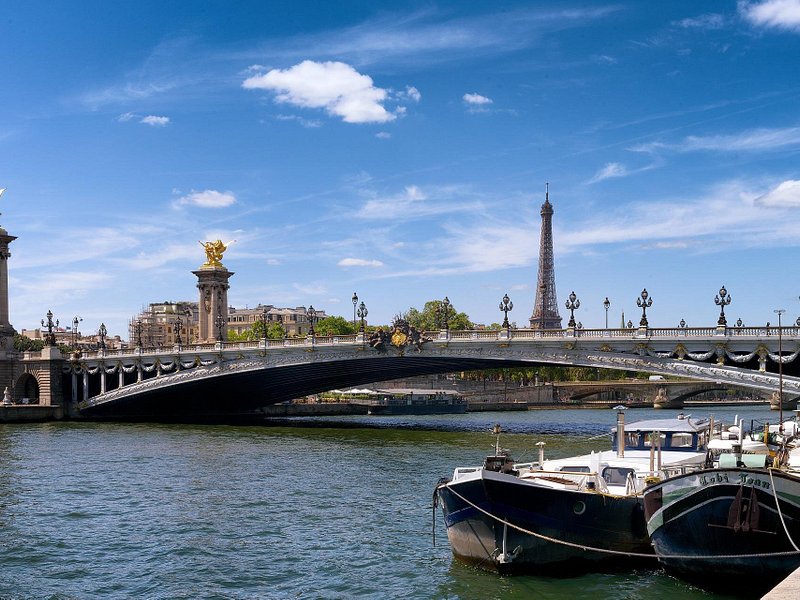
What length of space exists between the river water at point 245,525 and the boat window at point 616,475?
94.2 inches

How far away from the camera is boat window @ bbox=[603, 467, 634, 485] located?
24.3 meters

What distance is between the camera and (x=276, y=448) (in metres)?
55.3

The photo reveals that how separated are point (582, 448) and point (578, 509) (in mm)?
28210

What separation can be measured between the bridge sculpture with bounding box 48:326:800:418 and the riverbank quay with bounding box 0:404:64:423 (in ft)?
7.23

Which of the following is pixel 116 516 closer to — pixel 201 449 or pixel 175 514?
pixel 175 514

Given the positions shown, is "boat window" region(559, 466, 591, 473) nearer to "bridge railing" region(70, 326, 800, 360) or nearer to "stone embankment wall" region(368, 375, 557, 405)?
"bridge railing" region(70, 326, 800, 360)

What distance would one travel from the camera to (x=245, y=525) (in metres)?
29.9

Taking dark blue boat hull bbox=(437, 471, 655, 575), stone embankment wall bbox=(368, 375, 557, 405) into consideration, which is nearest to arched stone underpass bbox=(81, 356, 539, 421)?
stone embankment wall bbox=(368, 375, 557, 405)

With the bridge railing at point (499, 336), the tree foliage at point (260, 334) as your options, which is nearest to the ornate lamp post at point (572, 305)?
the bridge railing at point (499, 336)

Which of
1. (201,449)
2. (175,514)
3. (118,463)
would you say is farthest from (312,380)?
(175,514)

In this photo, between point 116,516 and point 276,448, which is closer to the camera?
point 116,516

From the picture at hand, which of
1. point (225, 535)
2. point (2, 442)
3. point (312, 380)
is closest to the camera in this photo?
point (225, 535)

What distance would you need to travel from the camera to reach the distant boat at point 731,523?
19656 millimetres

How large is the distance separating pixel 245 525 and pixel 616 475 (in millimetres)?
12249
